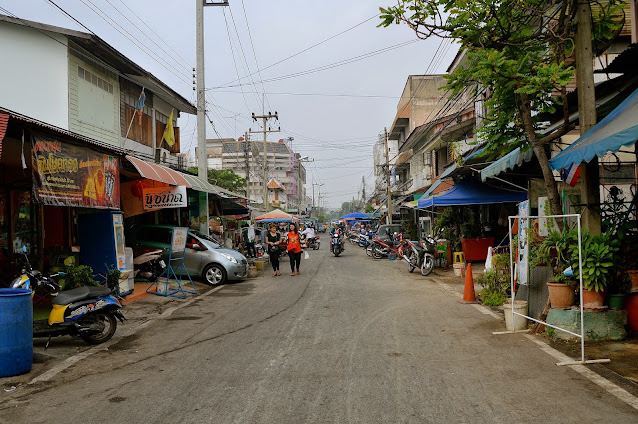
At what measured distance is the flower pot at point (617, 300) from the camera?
22.9ft

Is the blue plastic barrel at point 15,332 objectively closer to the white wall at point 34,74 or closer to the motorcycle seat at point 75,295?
the motorcycle seat at point 75,295

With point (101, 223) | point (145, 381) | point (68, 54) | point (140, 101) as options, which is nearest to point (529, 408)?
point (145, 381)

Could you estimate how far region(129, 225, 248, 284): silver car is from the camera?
607 inches

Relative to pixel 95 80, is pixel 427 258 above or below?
below

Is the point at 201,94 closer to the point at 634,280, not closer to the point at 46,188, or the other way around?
the point at 46,188

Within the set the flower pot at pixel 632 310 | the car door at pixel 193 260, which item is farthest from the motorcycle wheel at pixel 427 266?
the flower pot at pixel 632 310

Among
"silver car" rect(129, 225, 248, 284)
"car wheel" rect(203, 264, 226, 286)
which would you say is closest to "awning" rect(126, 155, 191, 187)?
"silver car" rect(129, 225, 248, 284)

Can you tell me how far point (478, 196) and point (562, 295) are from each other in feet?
31.7

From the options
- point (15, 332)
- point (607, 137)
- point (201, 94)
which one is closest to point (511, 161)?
point (607, 137)

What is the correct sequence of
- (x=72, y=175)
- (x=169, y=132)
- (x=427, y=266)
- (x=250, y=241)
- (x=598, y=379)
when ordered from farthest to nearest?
(x=250, y=241), (x=169, y=132), (x=427, y=266), (x=72, y=175), (x=598, y=379)

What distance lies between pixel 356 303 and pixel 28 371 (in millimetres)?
6537

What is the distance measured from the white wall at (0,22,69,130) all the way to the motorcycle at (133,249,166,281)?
443 centimetres

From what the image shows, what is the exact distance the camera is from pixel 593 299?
22.5ft

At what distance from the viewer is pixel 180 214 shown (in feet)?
68.9
